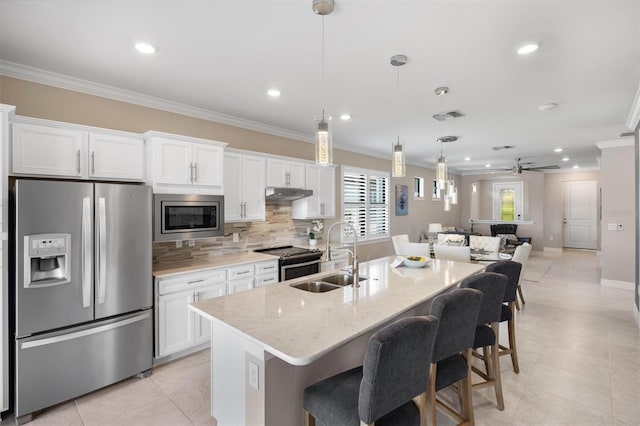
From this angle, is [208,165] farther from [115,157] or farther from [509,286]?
[509,286]

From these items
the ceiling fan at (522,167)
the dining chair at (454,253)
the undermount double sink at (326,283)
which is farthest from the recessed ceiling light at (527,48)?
the ceiling fan at (522,167)

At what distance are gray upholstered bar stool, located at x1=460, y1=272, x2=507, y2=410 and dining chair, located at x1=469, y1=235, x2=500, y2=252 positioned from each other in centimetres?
359

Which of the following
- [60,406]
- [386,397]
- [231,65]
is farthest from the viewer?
[231,65]

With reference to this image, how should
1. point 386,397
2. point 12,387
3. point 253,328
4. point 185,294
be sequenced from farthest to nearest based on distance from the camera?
point 185,294, point 12,387, point 253,328, point 386,397

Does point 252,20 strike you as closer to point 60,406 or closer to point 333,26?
point 333,26

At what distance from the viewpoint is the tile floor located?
2316 mm

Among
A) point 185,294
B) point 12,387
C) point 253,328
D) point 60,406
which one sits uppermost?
point 253,328

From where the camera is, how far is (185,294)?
126 inches

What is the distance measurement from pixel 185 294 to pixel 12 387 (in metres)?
1.34

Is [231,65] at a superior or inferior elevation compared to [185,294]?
superior

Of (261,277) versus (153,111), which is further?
(261,277)

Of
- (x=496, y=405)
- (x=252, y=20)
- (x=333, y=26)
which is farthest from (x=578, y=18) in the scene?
(x=496, y=405)

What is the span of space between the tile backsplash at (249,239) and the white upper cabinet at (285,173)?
43 centimetres

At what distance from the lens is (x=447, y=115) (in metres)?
4.21
